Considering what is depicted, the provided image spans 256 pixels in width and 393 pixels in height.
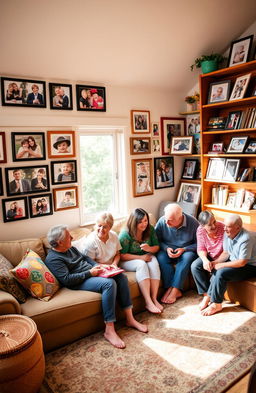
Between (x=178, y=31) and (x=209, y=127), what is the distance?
1228mm

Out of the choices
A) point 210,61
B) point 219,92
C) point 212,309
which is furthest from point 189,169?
point 212,309

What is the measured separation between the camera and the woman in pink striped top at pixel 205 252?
322 centimetres

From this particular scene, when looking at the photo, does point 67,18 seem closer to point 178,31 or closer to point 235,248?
point 178,31

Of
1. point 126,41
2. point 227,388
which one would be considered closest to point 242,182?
point 126,41

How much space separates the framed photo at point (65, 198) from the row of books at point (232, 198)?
1831 mm

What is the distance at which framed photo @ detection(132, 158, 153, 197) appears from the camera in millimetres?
4391

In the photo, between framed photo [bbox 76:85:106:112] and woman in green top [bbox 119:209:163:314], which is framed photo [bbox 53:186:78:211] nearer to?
woman in green top [bbox 119:209:163:314]

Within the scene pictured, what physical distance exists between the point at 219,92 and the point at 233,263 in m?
2.19

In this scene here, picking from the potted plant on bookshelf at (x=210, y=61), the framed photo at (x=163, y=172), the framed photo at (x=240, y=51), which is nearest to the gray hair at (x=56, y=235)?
the framed photo at (x=163, y=172)

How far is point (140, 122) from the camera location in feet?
14.3

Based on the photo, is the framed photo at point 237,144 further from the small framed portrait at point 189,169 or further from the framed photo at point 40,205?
the framed photo at point 40,205

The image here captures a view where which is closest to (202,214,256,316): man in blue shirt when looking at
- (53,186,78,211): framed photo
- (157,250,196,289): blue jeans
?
(157,250,196,289): blue jeans

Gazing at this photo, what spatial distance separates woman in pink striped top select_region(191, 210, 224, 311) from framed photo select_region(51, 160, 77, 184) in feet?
4.90

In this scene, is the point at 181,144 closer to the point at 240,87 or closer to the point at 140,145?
the point at 140,145
